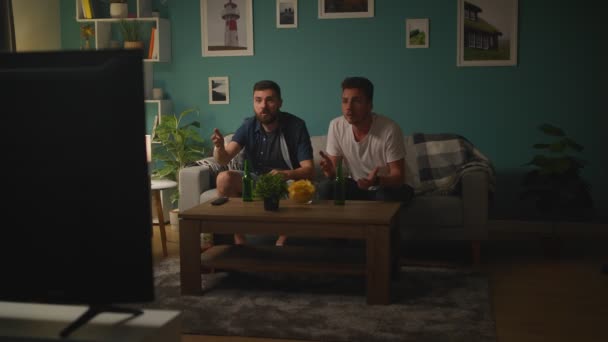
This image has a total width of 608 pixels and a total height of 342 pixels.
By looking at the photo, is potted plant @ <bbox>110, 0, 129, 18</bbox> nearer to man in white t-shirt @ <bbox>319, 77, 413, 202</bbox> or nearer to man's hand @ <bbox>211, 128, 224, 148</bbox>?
man's hand @ <bbox>211, 128, 224, 148</bbox>

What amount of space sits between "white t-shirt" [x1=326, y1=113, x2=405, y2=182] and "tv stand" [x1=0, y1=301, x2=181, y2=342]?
2.87 m

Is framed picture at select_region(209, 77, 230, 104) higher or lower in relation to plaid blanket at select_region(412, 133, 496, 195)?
higher

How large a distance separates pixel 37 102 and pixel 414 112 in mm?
4356

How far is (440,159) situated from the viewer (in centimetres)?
487

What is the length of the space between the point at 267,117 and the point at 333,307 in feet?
5.22

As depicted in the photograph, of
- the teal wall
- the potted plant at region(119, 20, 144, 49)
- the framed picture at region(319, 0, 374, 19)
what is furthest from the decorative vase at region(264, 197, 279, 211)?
the potted plant at region(119, 20, 144, 49)

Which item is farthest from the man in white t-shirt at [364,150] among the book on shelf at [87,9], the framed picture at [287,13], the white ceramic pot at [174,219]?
the book on shelf at [87,9]

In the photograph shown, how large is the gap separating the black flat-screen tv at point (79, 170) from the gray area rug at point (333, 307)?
6.03ft

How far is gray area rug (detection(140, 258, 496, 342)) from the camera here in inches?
120

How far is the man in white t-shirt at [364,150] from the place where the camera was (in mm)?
4172

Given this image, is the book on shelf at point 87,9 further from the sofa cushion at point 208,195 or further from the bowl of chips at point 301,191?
the bowl of chips at point 301,191

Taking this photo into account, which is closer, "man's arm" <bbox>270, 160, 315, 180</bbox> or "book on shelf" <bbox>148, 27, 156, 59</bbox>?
"man's arm" <bbox>270, 160, 315, 180</bbox>

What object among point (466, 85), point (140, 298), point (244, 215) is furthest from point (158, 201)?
point (140, 298)

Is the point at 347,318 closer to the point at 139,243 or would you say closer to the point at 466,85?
the point at 139,243
